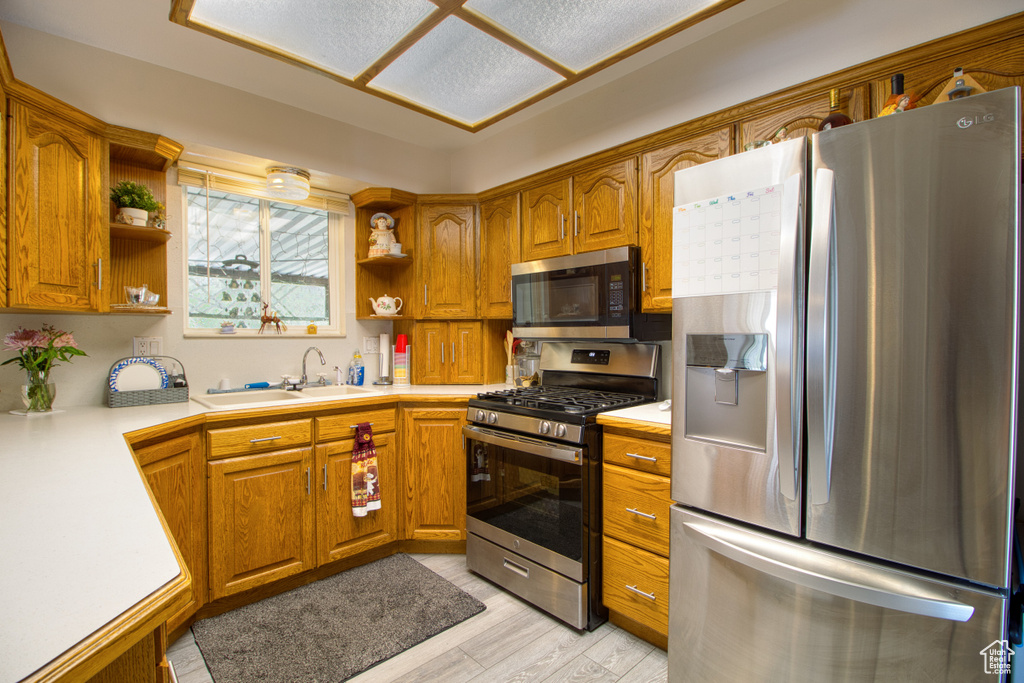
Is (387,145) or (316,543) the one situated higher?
(387,145)

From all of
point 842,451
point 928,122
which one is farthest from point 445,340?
point 928,122

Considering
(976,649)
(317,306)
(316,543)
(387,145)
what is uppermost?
(387,145)

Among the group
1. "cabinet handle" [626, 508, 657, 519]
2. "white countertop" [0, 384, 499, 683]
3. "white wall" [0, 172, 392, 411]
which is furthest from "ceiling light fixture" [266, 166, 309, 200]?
"cabinet handle" [626, 508, 657, 519]

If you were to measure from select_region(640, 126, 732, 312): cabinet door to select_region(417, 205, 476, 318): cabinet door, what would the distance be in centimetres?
120

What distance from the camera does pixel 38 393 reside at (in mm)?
2016

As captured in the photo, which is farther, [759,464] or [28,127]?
[28,127]

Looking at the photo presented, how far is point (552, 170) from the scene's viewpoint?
103 inches

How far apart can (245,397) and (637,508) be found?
2168 millimetres

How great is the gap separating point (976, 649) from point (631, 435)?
1.06 meters

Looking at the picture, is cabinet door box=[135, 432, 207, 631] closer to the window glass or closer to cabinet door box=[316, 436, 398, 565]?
cabinet door box=[316, 436, 398, 565]

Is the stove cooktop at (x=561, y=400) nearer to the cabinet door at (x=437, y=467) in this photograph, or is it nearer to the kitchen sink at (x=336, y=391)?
the cabinet door at (x=437, y=467)

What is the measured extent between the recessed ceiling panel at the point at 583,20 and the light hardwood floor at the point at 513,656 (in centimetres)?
244

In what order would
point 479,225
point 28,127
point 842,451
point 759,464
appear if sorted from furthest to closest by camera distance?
point 479,225
point 28,127
point 759,464
point 842,451

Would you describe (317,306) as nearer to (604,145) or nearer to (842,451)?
(604,145)
